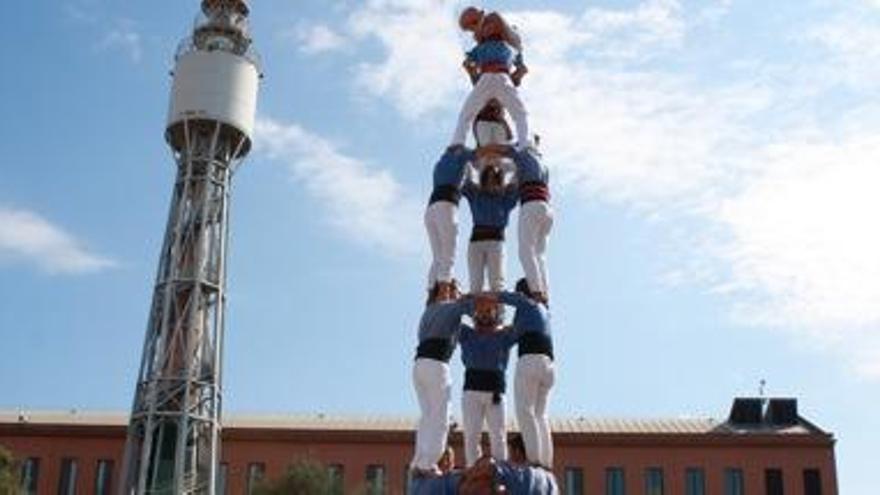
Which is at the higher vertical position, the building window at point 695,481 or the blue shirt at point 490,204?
the blue shirt at point 490,204

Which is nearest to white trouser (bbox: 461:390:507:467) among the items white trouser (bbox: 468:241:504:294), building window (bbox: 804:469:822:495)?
white trouser (bbox: 468:241:504:294)

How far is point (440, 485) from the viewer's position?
18281 mm

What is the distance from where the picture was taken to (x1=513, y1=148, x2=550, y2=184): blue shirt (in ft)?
66.9

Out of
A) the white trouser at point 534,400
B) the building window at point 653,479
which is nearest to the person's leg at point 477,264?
the white trouser at point 534,400

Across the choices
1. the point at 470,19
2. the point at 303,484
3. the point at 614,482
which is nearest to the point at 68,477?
the point at 303,484

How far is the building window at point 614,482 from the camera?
205 feet

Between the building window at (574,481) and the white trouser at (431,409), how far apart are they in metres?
Result: 44.6

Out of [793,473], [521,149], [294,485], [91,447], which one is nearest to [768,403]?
[793,473]

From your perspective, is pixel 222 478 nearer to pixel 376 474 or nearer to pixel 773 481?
pixel 376 474

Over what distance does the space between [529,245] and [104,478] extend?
159ft

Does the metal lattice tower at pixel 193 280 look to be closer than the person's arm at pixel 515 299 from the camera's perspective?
No

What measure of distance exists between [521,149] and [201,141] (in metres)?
37.8

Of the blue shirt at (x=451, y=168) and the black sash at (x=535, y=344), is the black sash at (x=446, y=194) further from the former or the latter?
the black sash at (x=535, y=344)

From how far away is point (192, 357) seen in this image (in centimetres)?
5362
